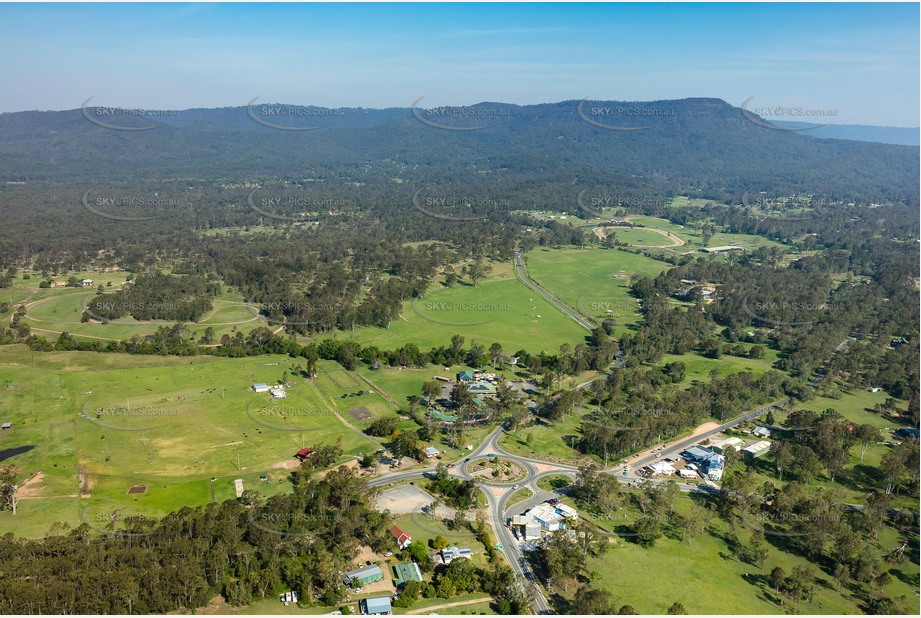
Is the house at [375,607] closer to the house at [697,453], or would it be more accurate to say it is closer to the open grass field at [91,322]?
the house at [697,453]

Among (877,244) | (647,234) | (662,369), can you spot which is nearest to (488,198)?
(647,234)

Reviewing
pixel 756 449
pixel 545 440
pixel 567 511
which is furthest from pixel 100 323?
pixel 756 449

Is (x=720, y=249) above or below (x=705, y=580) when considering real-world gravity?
above

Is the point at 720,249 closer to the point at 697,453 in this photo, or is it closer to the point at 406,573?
the point at 697,453

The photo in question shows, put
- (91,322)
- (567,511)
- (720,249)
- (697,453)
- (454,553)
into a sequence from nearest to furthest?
1. (454,553)
2. (567,511)
3. (697,453)
4. (91,322)
5. (720,249)

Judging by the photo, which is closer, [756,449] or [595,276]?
[756,449]

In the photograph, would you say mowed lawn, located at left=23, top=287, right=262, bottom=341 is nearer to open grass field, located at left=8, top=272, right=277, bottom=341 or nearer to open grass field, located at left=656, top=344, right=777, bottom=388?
open grass field, located at left=8, top=272, right=277, bottom=341
